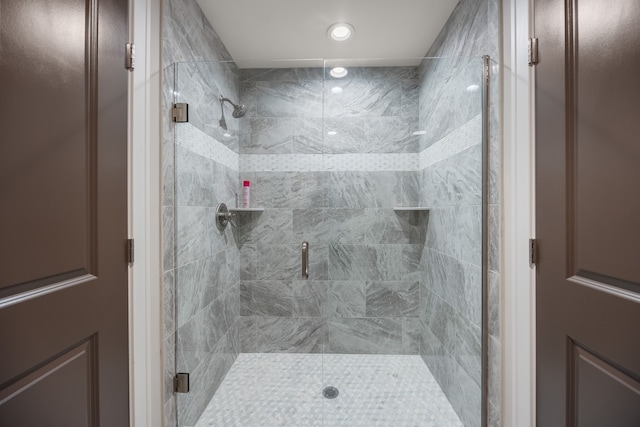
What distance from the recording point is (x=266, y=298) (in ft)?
5.76

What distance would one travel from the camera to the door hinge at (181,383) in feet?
4.19

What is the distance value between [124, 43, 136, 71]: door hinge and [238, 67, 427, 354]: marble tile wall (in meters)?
0.72

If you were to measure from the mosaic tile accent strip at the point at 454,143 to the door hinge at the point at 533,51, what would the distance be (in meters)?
0.32

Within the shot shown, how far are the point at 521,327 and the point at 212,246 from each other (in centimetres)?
151

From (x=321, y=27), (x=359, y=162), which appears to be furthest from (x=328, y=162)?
(x=321, y=27)

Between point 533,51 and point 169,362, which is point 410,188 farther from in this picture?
point 169,362

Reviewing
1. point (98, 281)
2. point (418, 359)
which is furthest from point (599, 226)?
point (98, 281)

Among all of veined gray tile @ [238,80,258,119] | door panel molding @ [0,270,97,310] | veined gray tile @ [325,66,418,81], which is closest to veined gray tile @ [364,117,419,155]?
veined gray tile @ [325,66,418,81]

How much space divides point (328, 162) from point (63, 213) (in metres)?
1.22

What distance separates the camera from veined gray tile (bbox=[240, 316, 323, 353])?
5.73ft

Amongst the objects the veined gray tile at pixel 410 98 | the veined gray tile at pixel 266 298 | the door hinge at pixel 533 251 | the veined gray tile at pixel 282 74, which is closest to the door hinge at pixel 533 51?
the door hinge at pixel 533 251

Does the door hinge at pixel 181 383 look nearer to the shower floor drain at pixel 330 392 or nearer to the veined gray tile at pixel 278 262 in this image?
the veined gray tile at pixel 278 262

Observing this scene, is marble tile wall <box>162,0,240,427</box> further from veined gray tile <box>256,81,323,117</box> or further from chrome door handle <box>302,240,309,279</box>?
chrome door handle <box>302,240,309,279</box>

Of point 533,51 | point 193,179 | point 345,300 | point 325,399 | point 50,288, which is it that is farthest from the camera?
point 345,300
